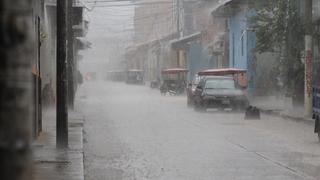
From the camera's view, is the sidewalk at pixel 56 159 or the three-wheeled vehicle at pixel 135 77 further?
the three-wheeled vehicle at pixel 135 77

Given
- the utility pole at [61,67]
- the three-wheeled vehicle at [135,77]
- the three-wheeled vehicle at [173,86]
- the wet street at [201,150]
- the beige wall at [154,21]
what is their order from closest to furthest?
the wet street at [201,150] → the utility pole at [61,67] → the three-wheeled vehicle at [173,86] → the three-wheeled vehicle at [135,77] → the beige wall at [154,21]

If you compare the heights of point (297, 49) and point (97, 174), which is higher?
point (297, 49)

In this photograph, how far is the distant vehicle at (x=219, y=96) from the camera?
28.5 m

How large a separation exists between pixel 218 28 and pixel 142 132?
3809 cm

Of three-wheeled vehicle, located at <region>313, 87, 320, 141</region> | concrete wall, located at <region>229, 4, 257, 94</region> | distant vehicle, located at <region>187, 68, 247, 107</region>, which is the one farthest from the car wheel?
three-wheeled vehicle, located at <region>313, 87, 320, 141</region>

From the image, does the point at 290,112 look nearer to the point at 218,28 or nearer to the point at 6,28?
the point at 6,28

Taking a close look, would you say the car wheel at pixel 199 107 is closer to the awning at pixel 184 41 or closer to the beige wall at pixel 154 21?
the awning at pixel 184 41

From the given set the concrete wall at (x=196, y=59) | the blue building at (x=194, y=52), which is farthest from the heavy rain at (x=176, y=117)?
the blue building at (x=194, y=52)

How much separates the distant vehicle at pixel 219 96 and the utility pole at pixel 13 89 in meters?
26.4

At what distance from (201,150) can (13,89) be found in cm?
1214

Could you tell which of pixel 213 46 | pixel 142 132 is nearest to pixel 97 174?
pixel 142 132

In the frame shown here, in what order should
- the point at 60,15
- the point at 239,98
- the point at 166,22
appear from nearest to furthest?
the point at 60,15 < the point at 239,98 < the point at 166,22

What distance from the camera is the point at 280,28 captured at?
26703 millimetres

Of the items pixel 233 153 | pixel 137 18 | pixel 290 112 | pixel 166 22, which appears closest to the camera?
pixel 233 153
